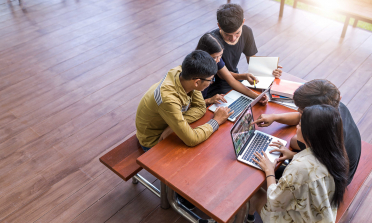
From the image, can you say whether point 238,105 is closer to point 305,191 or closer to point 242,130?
point 242,130

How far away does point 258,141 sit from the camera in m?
1.92

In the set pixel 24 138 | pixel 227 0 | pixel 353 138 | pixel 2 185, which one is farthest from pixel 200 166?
pixel 227 0

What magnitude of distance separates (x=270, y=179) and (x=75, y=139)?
1934 millimetres

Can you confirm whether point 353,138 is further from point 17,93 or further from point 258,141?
point 17,93

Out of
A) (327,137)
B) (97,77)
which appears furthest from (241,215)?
(97,77)

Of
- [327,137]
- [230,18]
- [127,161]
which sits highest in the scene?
[230,18]

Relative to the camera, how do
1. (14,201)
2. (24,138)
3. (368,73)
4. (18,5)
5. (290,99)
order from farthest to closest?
(18,5) → (368,73) → (24,138) → (14,201) → (290,99)

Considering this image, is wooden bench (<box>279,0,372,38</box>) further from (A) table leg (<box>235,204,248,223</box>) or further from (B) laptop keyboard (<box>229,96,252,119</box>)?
(A) table leg (<box>235,204,248,223</box>)

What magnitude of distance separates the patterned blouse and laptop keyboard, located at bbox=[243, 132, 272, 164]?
8.8 inches

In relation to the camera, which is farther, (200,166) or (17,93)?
(17,93)

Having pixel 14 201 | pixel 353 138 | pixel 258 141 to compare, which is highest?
pixel 353 138

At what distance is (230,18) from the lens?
2346 mm

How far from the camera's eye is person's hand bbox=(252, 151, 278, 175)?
5.59 ft

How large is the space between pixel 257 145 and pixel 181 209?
731mm
